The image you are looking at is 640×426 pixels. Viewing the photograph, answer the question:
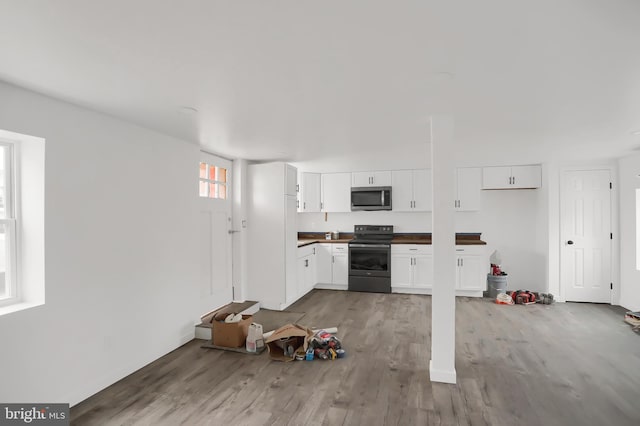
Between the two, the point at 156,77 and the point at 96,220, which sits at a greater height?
the point at 156,77

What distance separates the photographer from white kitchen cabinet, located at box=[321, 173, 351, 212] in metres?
6.57

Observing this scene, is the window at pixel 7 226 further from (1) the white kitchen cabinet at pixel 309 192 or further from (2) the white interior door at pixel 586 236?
(2) the white interior door at pixel 586 236

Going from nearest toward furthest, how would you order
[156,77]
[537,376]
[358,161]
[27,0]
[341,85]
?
[27,0]
[156,77]
[341,85]
[537,376]
[358,161]

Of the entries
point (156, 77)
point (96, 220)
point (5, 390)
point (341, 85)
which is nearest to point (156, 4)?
point (156, 77)

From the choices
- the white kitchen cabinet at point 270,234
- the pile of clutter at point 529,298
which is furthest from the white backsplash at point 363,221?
the white kitchen cabinet at point 270,234

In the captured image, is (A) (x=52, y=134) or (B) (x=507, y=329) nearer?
(A) (x=52, y=134)

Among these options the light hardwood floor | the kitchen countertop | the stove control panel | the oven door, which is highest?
the stove control panel

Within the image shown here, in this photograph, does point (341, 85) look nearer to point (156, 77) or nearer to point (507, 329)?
point (156, 77)

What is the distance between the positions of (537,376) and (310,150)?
11.0ft

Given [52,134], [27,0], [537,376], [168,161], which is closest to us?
[27,0]

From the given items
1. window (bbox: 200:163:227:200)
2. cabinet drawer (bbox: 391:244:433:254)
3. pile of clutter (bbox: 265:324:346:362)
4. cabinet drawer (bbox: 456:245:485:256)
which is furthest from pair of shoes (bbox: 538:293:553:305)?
window (bbox: 200:163:227:200)

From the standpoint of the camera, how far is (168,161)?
3564 millimetres

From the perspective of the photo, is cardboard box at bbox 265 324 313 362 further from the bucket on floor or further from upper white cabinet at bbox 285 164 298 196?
the bucket on floor

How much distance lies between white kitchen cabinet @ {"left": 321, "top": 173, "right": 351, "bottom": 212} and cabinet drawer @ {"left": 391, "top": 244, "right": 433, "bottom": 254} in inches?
45.4
